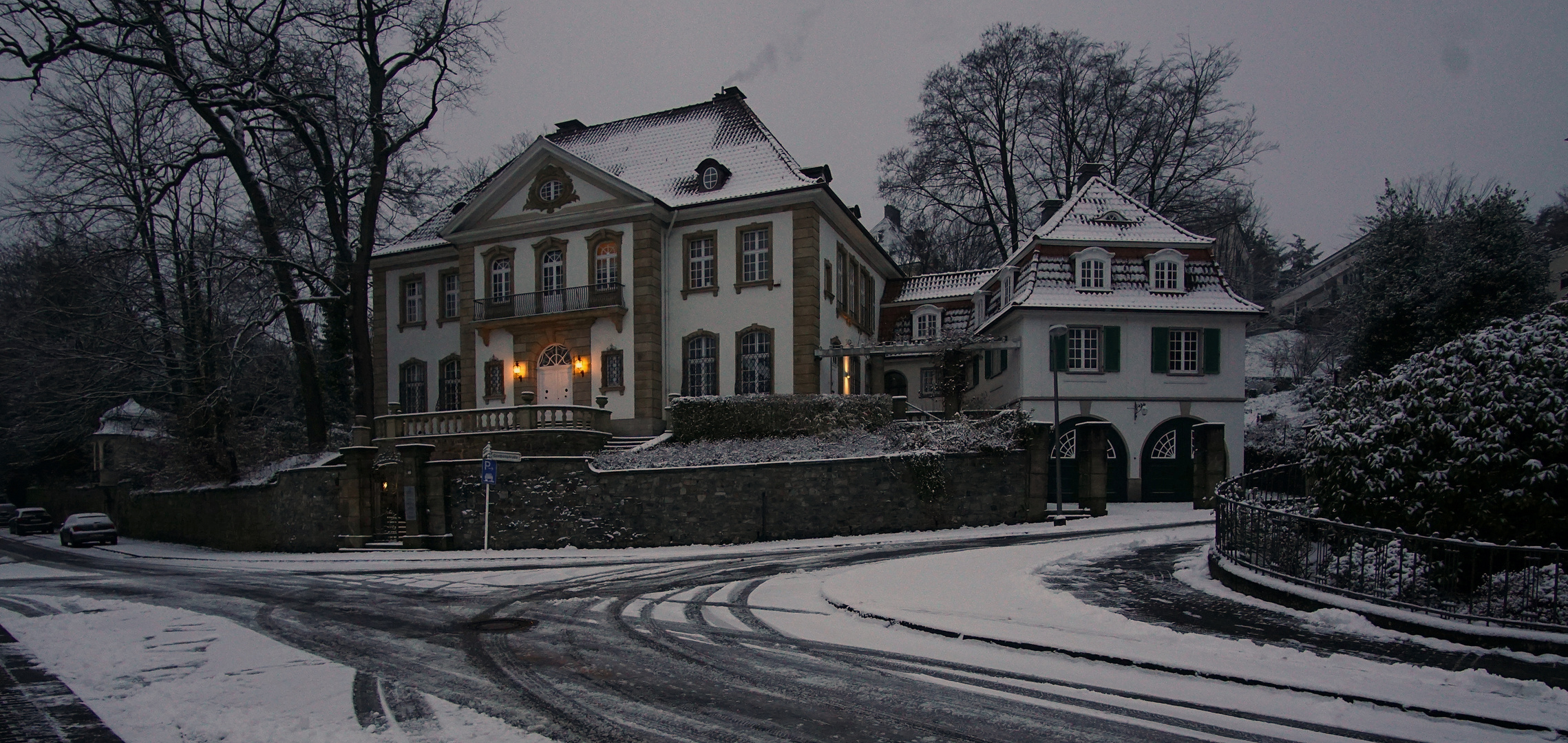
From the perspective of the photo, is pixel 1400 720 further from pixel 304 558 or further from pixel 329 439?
pixel 329 439

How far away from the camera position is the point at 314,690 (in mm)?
7527

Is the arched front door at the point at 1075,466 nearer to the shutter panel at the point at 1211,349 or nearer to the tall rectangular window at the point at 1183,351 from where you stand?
the tall rectangular window at the point at 1183,351

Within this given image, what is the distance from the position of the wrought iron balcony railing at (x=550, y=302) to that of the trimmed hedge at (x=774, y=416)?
6178 millimetres

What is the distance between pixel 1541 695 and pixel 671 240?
28.5m

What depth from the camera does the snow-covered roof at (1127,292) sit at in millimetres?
31094

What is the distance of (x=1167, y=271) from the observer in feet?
106

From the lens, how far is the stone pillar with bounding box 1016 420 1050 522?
24.1 metres

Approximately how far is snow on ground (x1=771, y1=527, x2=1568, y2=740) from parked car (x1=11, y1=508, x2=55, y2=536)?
45725 mm

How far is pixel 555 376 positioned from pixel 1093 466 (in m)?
18.3

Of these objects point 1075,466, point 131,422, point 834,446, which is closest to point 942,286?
point 1075,466

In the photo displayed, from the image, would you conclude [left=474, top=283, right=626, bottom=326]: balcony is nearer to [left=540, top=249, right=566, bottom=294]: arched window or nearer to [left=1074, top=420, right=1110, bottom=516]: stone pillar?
[left=540, top=249, right=566, bottom=294]: arched window

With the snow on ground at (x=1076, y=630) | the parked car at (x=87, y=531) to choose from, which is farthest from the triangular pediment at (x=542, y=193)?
the snow on ground at (x=1076, y=630)

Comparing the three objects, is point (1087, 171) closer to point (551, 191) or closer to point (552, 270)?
point (551, 191)

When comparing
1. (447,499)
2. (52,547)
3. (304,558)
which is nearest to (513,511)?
(447,499)
